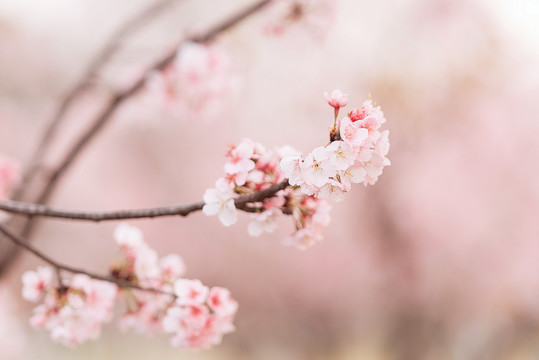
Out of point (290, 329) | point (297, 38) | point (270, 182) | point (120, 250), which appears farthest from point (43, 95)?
point (270, 182)

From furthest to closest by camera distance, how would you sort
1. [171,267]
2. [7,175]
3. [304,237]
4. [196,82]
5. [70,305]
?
[196,82], [7,175], [171,267], [70,305], [304,237]

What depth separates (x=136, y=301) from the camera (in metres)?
0.79

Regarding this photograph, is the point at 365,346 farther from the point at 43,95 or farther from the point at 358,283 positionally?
the point at 43,95

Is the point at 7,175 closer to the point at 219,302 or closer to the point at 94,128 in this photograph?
the point at 94,128

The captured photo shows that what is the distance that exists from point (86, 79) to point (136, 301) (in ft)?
A: 2.17

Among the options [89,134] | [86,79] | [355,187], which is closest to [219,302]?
[89,134]

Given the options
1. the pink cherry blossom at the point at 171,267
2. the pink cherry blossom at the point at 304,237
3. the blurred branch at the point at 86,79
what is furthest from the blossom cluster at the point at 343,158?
the blurred branch at the point at 86,79

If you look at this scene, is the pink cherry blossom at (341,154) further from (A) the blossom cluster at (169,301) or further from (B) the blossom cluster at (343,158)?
(A) the blossom cluster at (169,301)

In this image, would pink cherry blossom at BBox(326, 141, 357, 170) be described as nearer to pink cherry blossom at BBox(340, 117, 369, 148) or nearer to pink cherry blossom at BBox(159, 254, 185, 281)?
pink cherry blossom at BBox(340, 117, 369, 148)

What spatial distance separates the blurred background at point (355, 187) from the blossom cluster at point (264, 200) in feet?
2.00

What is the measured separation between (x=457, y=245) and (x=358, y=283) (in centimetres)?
120

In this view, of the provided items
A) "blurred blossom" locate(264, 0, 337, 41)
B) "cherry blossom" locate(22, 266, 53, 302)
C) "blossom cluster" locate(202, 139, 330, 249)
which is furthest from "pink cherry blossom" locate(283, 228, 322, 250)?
"blurred blossom" locate(264, 0, 337, 41)

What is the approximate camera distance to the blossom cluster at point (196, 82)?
1.32m

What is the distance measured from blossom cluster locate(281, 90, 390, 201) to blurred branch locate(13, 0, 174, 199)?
2.78 ft
